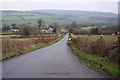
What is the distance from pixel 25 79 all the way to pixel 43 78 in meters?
0.75

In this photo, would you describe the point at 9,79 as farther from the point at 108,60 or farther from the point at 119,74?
the point at 108,60

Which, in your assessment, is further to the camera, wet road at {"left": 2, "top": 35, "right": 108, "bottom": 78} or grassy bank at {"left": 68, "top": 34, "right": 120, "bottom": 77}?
grassy bank at {"left": 68, "top": 34, "right": 120, "bottom": 77}

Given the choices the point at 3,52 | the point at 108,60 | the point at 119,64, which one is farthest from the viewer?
the point at 3,52

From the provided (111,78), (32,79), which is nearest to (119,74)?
(111,78)

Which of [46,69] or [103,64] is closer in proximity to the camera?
[46,69]

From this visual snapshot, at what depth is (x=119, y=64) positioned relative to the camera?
1386 centimetres

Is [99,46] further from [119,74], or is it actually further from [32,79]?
[32,79]

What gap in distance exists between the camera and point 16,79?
9969mm

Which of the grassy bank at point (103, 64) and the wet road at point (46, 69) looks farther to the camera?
the grassy bank at point (103, 64)

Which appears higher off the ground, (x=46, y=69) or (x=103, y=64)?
A: (x=103, y=64)

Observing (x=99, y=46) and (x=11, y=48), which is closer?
(x=99, y=46)

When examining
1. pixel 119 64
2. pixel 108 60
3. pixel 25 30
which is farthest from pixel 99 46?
pixel 25 30

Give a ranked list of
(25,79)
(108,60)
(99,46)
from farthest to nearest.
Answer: (99,46) < (108,60) < (25,79)

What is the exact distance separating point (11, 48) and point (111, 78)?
15.8m
